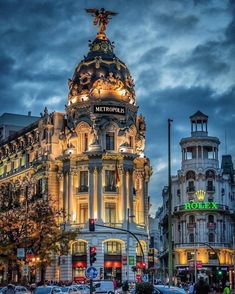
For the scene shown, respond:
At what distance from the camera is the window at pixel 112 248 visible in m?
94.6

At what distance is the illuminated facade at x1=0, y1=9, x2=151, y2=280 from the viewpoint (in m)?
94.9

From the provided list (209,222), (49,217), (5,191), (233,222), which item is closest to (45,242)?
(49,217)

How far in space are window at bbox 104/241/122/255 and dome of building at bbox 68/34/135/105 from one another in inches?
804

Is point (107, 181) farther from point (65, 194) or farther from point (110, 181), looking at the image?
point (65, 194)

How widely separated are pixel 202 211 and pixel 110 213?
25956mm

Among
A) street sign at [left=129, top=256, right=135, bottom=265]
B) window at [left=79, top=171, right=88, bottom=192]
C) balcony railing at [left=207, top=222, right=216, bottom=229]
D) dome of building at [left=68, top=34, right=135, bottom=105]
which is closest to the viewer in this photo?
street sign at [left=129, top=256, right=135, bottom=265]

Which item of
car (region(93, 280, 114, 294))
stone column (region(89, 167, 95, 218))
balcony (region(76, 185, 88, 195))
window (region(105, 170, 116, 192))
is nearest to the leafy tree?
stone column (region(89, 167, 95, 218))

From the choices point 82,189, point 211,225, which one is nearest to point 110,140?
point 82,189

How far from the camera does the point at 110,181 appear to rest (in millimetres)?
97250

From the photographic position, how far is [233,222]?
124m

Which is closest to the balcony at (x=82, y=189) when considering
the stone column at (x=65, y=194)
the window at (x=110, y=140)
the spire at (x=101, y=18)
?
the stone column at (x=65, y=194)

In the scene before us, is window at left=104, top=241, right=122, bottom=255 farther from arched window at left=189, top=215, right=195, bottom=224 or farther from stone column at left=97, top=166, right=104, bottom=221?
arched window at left=189, top=215, right=195, bottom=224

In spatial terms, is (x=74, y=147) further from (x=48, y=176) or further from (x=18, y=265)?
(x=18, y=265)

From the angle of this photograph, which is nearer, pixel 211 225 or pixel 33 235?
pixel 33 235
